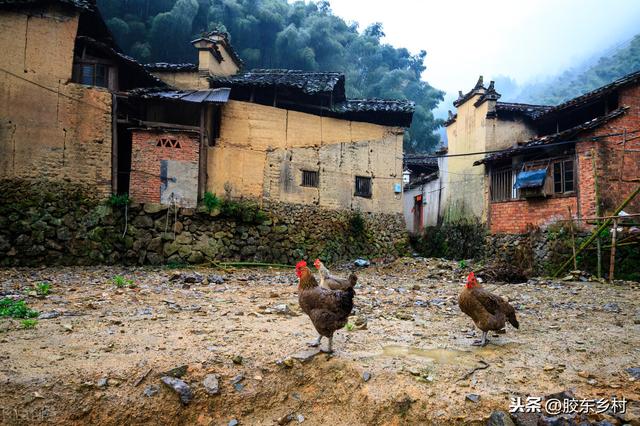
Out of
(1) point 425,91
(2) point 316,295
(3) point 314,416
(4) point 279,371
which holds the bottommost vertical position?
(3) point 314,416

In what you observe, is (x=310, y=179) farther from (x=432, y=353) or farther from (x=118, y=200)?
(x=432, y=353)

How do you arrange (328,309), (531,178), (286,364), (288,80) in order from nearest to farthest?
(286,364), (328,309), (531,178), (288,80)

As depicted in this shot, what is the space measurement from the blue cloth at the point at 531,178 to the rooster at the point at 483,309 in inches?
383

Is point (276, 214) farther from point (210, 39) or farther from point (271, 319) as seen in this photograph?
point (271, 319)

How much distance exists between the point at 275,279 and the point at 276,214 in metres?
3.59

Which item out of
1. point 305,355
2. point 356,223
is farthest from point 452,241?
point 305,355

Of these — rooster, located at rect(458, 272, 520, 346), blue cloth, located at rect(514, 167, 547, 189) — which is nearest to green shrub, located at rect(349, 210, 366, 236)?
blue cloth, located at rect(514, 167, 547, 189)

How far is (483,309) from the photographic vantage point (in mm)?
4410

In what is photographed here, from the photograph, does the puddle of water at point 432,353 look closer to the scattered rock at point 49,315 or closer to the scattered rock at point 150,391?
the scattered rock at point 150,391

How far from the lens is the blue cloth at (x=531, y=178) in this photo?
1255 cm

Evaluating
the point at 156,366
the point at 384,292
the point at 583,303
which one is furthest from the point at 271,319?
the point at 583,303

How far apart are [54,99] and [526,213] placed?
51.3ft

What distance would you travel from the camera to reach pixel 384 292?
8.32 m

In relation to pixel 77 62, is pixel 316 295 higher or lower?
lower
